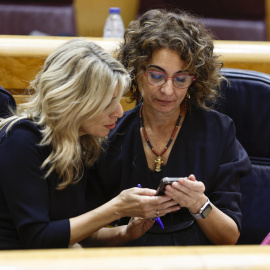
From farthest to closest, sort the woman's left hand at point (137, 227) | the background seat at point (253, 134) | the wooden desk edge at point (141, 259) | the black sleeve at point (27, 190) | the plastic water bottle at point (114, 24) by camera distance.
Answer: the plastic water bottle at point (114, 24), the background seat at point (253, 134), the woman's left hand at point (137, 227), the black sleeve at point (27, 190), the wooden desk edge at point (141, 259)

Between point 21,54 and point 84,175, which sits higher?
point 21,54

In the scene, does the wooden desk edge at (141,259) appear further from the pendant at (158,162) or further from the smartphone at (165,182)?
the pendant at (158,162)

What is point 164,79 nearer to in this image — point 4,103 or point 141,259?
point 4,103

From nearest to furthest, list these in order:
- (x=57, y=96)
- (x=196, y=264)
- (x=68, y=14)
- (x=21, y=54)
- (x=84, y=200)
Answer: (x=196, y=264)
(x=57, y=96)
(x=84, y=200)
(x=21, y=54)
(x=68, y=14)

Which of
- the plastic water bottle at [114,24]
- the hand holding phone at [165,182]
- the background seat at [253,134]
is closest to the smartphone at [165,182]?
the hand holding phone at [165,182]

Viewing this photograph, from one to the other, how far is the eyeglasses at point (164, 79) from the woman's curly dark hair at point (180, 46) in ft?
0.07

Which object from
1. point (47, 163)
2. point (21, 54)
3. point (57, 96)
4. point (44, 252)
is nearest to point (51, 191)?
point (47, 163)

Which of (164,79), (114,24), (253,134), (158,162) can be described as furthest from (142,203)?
(114,24)

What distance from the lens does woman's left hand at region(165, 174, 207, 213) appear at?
3.22 ft

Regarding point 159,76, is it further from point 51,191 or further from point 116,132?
point 51,191

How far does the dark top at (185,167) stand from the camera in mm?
1138

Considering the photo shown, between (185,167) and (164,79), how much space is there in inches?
8.4

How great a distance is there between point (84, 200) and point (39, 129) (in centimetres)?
20

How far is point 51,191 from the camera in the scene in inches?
39.3
